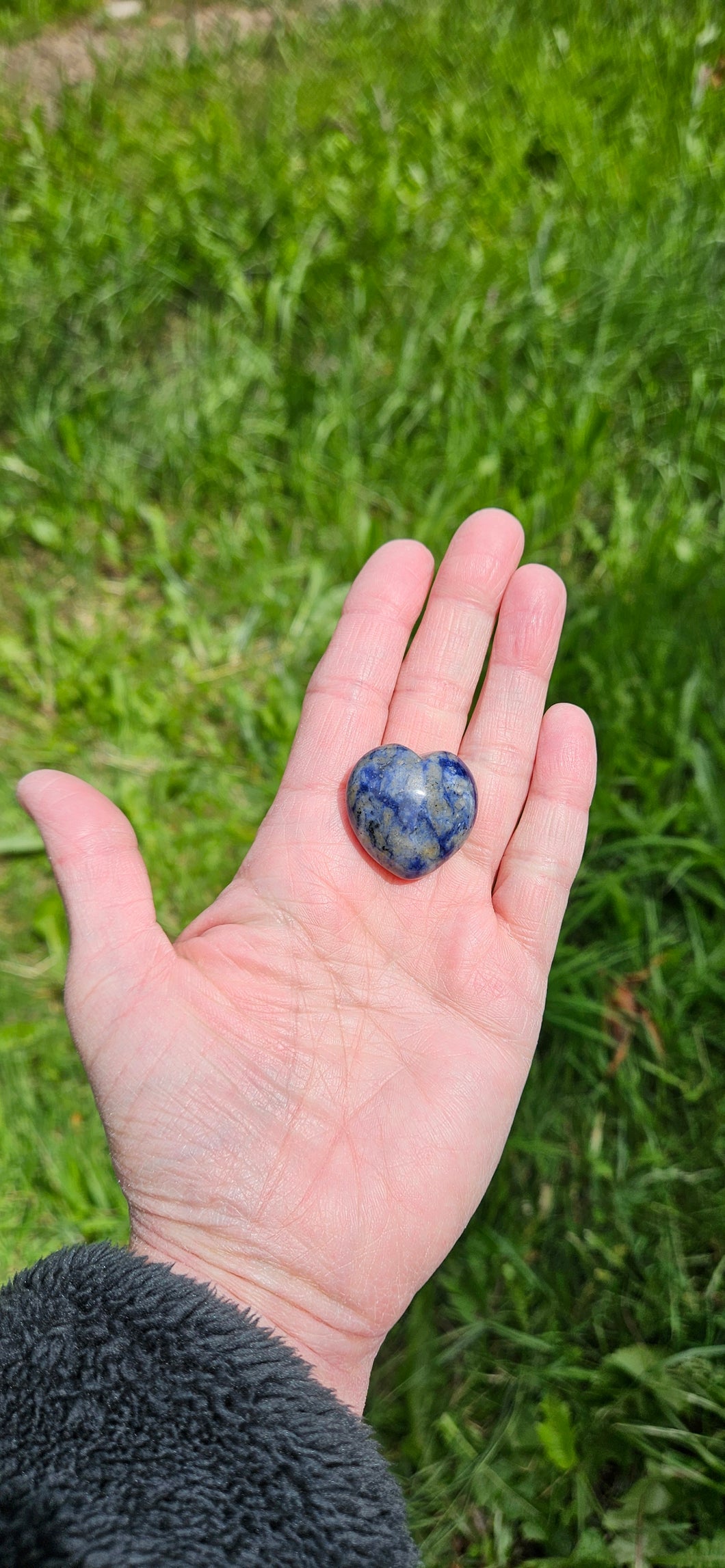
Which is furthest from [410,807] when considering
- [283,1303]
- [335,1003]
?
[283,1303]

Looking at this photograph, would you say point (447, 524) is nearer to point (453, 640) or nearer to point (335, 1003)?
point (453, 640)

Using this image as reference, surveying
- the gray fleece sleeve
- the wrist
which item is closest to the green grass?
the wrist

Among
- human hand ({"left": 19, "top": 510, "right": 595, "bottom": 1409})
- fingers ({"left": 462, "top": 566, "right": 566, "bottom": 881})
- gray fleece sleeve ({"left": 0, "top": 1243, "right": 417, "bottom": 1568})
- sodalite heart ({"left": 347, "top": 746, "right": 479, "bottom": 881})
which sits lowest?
gray fleece sleeve ({"left": 0, "top": 1243, "right": 417, "bottom": 1568})

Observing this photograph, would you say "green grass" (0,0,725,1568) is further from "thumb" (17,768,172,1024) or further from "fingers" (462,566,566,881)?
"thumb" (17,768,172,1024)

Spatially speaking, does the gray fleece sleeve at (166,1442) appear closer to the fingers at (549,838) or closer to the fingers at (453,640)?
the fingers at (549,838)

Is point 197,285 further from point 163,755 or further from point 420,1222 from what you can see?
point 420,1222
